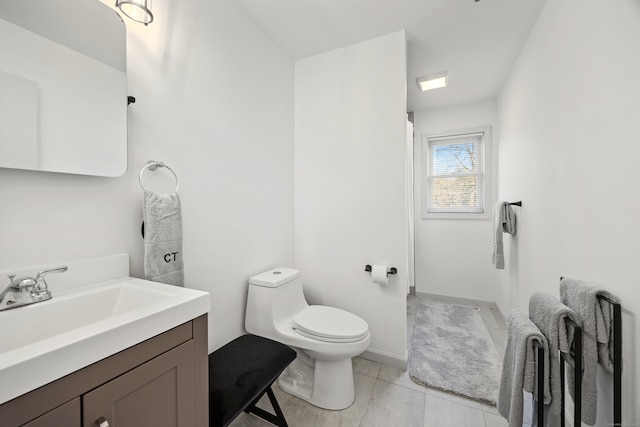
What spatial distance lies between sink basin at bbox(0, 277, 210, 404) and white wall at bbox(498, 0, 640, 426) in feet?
5.03

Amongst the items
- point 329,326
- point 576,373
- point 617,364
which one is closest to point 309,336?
point 329,326

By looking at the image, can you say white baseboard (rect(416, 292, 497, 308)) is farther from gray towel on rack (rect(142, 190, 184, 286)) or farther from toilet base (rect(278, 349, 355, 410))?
gray towel on rack (rect(142, 190, 184, 286))

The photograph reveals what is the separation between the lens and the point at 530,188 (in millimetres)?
1883

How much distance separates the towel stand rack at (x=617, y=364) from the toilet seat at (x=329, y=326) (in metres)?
1.01

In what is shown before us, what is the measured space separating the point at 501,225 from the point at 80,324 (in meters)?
2.80

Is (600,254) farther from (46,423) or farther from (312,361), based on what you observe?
(46,423)

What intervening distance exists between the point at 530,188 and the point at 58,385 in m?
2.52

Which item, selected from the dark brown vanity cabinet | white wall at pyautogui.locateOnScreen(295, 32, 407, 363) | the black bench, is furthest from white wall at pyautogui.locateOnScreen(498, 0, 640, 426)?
the dark brown vanity cabinet

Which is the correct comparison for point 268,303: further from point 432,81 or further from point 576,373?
point 432,81

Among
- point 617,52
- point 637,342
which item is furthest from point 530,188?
point 637,342

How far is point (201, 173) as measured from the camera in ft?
4.80

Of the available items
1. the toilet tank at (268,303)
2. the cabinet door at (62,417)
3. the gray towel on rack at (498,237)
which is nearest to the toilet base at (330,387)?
the toilet tank at (268,303)

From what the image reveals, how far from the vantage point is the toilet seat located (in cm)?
151

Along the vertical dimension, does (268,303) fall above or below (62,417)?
below
